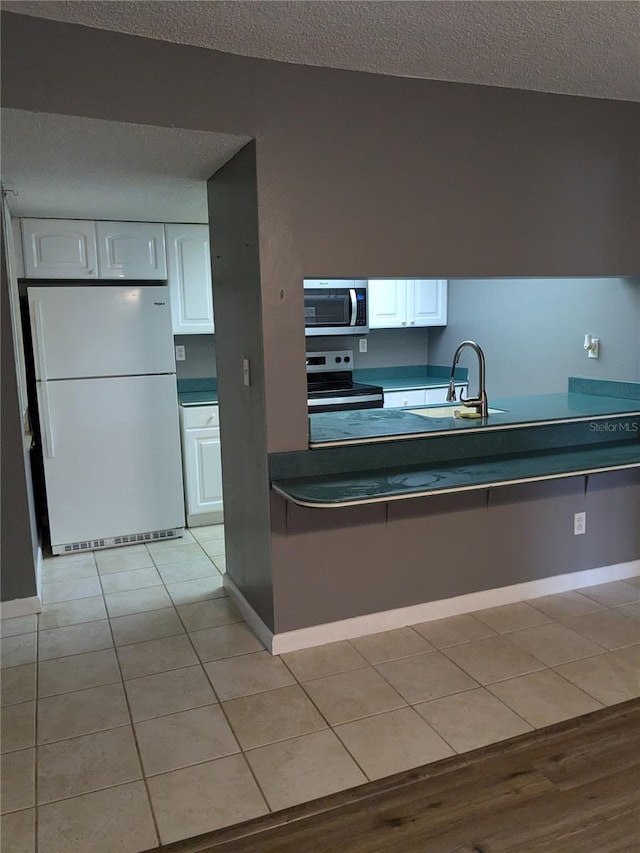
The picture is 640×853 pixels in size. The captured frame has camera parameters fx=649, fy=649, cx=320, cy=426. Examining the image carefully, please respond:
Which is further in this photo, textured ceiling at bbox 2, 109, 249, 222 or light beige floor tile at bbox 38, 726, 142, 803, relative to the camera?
textured ceiling at bbox 2, 109, 249, 222

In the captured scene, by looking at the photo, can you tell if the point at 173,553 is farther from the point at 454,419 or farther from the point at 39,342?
the point at 454,419

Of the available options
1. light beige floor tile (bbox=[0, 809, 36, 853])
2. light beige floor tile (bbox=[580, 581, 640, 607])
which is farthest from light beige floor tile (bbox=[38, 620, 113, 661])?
light beige floor tile (bbox=[580, 581, 640, 607])

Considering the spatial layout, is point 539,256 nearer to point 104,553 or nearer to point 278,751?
point 278,751

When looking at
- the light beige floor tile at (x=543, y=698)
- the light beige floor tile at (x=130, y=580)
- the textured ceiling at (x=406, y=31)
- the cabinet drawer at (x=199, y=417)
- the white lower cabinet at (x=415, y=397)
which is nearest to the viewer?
the textured ceiling at (x=406, y=31)

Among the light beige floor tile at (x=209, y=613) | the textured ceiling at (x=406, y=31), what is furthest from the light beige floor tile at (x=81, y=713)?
the textured ceiling at (x=406, y=31)

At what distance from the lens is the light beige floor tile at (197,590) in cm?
332

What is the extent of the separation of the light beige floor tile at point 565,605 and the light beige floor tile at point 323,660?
994 millimetres

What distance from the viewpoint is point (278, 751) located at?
84.0 inches

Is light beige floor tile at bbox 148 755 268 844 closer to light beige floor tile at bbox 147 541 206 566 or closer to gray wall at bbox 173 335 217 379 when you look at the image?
light beige floor tile at bbox 147 541 206 566

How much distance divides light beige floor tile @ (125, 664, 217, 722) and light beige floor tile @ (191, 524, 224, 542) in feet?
5.41

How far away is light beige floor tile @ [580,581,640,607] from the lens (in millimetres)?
3160

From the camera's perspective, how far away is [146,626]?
3.03 m

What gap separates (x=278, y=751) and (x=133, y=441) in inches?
95.1

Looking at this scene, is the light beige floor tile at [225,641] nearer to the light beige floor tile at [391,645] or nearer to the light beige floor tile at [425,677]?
the light beige floor tile at [391,645]
